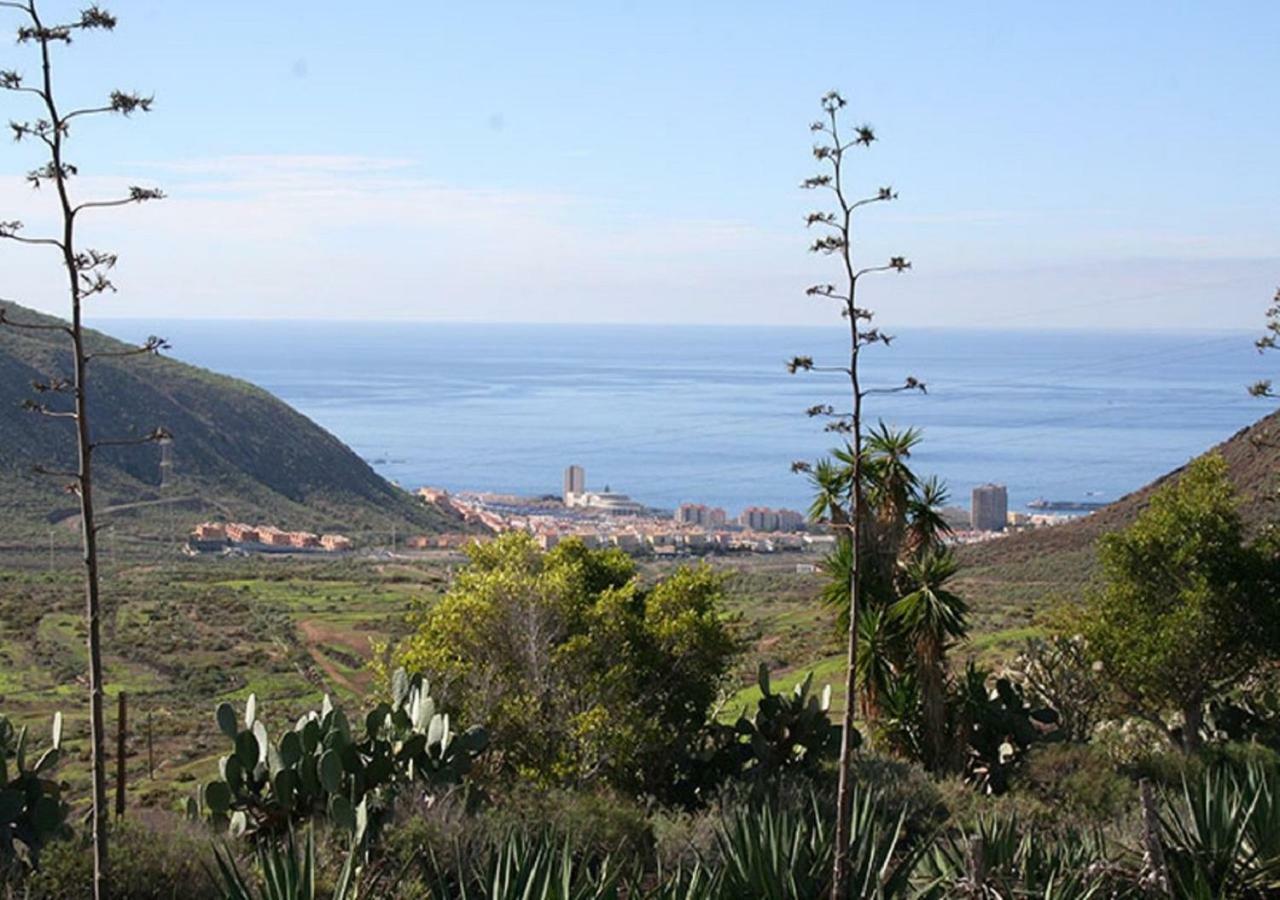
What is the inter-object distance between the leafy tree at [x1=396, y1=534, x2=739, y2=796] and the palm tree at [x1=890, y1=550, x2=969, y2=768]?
164 cm

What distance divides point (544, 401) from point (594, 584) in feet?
563

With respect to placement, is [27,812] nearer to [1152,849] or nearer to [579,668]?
[579,668]

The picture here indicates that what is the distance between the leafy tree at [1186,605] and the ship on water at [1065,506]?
265ft

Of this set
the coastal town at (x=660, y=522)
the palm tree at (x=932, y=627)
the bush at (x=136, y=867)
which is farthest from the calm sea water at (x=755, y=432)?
the bush at (x=136, y=867)

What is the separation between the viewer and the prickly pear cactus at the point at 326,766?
10.3 meters

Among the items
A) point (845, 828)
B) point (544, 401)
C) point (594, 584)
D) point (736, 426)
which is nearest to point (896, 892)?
point (845, 828)

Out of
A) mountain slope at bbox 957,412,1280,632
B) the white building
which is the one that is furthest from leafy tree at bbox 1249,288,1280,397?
the white building

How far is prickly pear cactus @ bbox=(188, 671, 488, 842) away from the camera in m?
10.3

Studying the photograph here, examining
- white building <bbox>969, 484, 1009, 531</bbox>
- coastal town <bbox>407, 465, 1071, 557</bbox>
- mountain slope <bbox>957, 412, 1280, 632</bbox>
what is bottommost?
coastal town <bbox>407, 465, 1071, 557</bbox>

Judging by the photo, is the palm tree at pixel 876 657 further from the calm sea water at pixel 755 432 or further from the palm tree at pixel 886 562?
the calm sea water at pixel 755 432

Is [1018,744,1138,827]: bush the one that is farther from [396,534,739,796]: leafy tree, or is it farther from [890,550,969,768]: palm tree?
[396,534,739,796]: leafy tree

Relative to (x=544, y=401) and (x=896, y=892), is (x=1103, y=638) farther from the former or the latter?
(x=544, y=401)

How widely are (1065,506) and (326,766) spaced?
91.2 meters

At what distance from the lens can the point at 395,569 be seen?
51.4 metres
